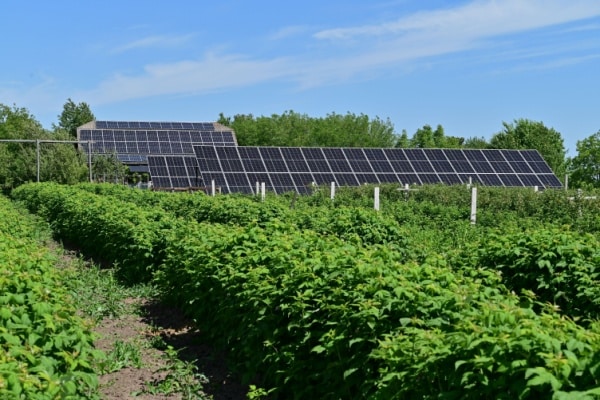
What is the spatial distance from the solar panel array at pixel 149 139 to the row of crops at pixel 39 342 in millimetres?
48318

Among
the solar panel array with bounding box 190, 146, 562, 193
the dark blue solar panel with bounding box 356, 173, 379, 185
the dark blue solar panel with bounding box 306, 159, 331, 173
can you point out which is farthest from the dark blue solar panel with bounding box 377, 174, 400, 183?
the dark blue solar panel with bounding box 306, 159, 331, 173

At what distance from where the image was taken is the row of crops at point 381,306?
3457 millimetres

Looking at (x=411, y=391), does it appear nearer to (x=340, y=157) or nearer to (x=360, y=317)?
(x=360, y=317)

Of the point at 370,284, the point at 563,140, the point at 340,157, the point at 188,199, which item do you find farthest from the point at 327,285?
the point at 563,140

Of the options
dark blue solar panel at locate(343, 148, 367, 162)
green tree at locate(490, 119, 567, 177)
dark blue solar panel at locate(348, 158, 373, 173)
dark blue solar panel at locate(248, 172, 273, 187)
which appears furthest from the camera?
green tree at locate(490, 119, 567, 177)

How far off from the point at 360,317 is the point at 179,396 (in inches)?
98.7

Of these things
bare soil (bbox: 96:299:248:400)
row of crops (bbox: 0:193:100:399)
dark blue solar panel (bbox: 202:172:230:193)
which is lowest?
bare soil (bbox: 96:299:248:400)

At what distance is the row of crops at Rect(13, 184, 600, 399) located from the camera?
3.46 meters

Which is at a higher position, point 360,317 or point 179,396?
point 360,317

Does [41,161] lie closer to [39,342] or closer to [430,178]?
[430,178]

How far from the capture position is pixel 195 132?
186ft

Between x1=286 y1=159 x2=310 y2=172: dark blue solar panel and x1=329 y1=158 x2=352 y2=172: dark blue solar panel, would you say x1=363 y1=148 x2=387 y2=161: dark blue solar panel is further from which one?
x1=286 y1=159 x2=310 y2=172: dark blue solar panel

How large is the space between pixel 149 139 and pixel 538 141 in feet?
105

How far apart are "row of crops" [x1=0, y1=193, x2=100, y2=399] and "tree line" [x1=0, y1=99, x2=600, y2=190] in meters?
39.1
